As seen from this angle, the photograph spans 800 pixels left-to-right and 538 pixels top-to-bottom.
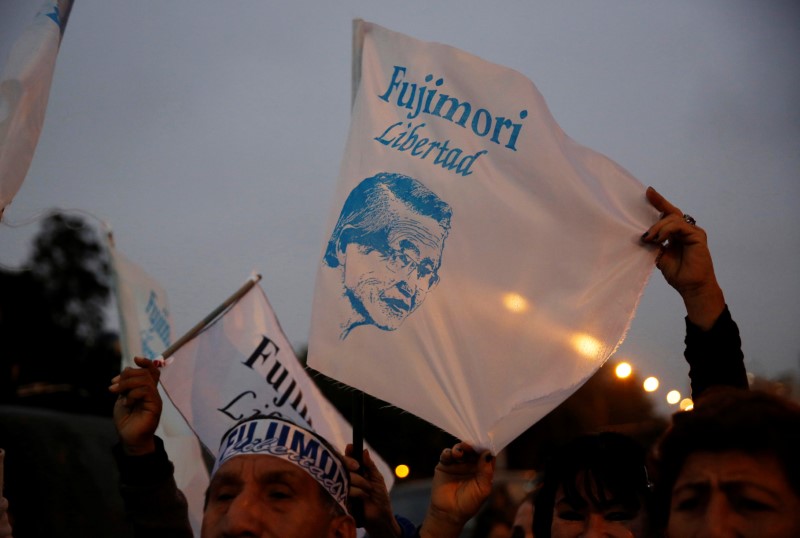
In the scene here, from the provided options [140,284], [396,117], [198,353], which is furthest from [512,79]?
→ [140,284]

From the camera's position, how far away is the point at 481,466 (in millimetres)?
2941

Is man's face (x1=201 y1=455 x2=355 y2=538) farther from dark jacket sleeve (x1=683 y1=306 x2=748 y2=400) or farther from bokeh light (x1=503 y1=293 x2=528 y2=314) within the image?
dark jacket sleeve (x1=683 y1=306 x2=748 y2=400)

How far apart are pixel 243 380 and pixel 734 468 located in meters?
2.64

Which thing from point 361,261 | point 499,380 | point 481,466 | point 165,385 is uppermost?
point 361,261

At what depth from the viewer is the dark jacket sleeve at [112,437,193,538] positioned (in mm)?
3164

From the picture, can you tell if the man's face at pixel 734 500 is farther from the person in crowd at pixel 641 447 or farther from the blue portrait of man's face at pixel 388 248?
the blue portrait of man's face at pixel 388 248

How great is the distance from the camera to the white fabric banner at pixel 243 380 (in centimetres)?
417

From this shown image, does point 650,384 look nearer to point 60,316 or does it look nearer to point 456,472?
point 456,472

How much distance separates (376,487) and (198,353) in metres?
1.34

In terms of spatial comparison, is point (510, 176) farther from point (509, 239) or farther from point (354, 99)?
point (354, 99)

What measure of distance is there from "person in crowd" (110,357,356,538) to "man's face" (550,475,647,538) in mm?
757

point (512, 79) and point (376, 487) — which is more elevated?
point (512, 79)

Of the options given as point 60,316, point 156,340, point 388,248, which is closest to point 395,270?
point 388,248

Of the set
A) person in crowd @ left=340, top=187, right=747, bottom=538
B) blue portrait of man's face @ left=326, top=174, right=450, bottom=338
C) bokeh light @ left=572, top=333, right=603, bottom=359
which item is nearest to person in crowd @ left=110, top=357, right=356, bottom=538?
person in crowd @ left=340, top=187, right=747, bottom=538
